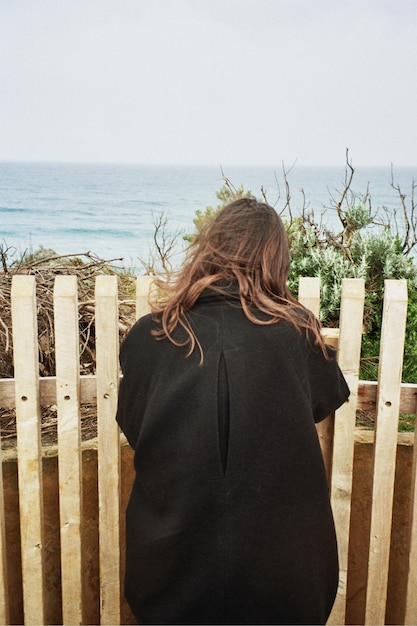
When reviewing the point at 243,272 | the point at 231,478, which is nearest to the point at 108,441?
the point at 231,478

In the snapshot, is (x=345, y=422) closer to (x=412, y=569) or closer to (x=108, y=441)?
(x=412, y=569)

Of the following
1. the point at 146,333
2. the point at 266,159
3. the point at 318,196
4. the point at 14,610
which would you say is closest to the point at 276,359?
the point at 146,333

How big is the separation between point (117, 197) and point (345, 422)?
137 ft

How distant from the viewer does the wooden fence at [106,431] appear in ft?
7.16

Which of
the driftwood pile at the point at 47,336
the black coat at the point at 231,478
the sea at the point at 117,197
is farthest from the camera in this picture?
the sea at the point at 117,197

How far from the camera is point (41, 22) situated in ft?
138

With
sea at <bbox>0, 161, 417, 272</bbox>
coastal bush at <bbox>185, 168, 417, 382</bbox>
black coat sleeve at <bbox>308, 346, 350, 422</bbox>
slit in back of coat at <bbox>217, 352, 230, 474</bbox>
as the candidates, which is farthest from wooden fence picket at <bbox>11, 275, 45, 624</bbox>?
sea at <bbox>0, 161, 417, 272</bbox>

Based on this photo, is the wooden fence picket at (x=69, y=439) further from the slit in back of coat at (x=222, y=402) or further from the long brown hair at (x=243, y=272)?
the slit in back of coat at (x=222, y=402)

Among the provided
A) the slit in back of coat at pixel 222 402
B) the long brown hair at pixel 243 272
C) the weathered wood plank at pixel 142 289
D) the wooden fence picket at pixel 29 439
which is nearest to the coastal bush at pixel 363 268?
the weathered wood plank at pixel 142 289

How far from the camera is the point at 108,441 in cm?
231

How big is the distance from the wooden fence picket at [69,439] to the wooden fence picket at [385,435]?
1.06m

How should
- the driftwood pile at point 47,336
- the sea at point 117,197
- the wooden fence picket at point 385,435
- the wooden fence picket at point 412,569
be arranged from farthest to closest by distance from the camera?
the sea at point 117,197, the driftwood pile at point 47,336, the wooden fence picket at point 412,569, the wooden fence picket at point 385,435

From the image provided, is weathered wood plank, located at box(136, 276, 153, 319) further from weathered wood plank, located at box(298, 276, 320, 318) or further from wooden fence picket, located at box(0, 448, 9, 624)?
wooden fence picket, located at box(0, 448, 9, 624)

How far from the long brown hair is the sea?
26.5m
